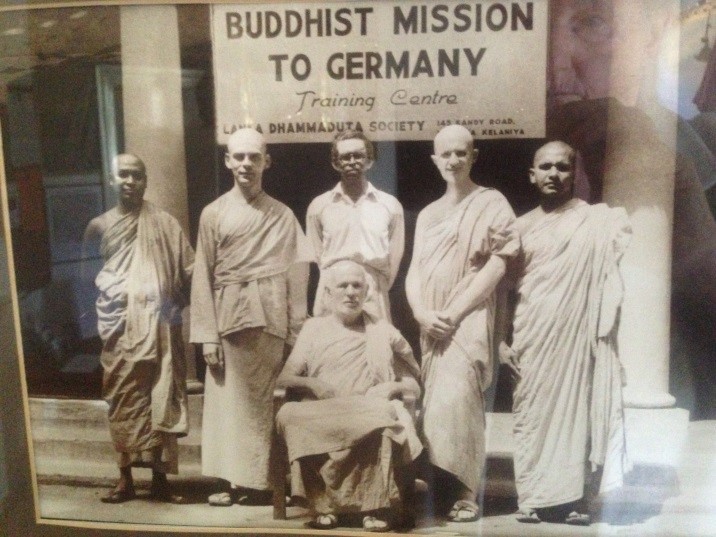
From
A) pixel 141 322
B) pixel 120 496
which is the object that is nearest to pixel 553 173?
pixel 141 322

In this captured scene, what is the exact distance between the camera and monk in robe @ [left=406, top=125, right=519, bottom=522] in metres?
2.20

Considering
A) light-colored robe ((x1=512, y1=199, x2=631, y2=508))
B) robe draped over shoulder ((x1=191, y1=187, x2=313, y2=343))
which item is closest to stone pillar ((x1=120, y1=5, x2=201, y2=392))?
robe draped over shoulder ((x1=191, y1=187, x2=313, y2=343))

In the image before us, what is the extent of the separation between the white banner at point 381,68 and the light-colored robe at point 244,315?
0.85ft

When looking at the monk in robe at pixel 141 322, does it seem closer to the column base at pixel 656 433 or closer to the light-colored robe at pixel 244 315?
the light-colored robe at pixel 244 315

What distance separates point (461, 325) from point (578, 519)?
2.13ft

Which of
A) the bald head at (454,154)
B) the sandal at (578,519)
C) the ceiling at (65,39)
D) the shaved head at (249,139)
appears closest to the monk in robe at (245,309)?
the shaved head at (249,139)

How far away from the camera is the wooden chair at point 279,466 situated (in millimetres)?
2293

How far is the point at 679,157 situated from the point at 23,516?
2.24 meters

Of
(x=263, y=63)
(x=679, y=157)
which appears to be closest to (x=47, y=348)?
(x=263, y=63)

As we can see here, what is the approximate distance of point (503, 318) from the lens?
221 cm

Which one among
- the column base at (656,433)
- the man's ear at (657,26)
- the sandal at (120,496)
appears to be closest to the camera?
the man's ear at (657,26)

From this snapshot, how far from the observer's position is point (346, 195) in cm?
224

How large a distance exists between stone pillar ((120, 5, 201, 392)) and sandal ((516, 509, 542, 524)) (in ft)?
4.15

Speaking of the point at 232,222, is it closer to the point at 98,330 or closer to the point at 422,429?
the point at 98,330
